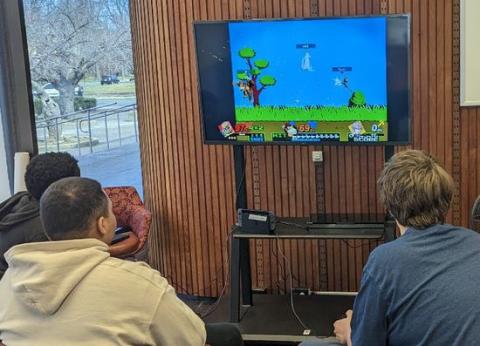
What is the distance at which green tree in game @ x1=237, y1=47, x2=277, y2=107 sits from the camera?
3822 millimetres

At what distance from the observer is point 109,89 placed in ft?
15.7

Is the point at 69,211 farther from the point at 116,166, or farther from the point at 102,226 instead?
the point at 116,166

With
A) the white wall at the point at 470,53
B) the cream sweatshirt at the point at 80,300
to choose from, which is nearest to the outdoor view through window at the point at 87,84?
the white wall at the point at 470,53

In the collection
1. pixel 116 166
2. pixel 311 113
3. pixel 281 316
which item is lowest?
pixel 281 316

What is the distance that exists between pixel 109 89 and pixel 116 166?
0.60 meters

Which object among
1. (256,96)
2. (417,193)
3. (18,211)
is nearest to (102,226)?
(417,193)

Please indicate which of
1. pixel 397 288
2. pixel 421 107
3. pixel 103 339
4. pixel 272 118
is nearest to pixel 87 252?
pixel 103 339

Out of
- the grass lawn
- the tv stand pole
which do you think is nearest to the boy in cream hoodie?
the tv stand pole

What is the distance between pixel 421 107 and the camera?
4031 mm

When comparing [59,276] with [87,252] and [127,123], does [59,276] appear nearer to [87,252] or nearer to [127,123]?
[87,252]

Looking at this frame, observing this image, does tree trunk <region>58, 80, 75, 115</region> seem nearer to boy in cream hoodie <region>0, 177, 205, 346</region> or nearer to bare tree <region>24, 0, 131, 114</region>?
bare tree <region>24, 0, 131, 114</region>

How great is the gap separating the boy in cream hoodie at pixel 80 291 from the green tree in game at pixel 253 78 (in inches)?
77.5

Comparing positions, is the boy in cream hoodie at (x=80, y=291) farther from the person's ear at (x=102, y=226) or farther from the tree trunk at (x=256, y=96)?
the tree trunk at (x=256, y=96)

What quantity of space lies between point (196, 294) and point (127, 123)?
1.40 meters
